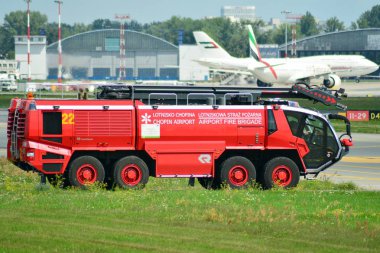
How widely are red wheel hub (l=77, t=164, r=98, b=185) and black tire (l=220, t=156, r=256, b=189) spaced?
3431 mm

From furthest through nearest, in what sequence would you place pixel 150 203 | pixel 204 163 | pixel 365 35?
pixel 365 35 < pixel 204 163 < pixel 150 203

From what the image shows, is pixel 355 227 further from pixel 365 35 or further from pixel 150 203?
pixel 365 35

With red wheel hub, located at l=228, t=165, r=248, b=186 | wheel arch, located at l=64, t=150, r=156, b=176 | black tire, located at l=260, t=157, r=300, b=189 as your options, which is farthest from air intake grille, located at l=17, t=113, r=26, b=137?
black tire, located at l=260, t=157, r=300, b=189

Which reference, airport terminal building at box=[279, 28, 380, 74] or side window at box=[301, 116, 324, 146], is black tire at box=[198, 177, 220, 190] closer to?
side window at box=[301, 116, 324, 146]

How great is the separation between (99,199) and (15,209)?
7.92 ft

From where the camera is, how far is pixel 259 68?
11694 cm

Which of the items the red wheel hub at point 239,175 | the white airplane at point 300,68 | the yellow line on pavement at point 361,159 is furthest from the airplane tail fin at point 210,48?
the red wheel hub at point 239,175

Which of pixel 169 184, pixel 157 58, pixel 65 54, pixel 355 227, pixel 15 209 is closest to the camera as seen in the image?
pixel 355 227

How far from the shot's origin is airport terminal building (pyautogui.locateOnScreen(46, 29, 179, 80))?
19075 centimetres

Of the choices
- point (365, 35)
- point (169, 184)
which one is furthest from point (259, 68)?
point (169, 184)

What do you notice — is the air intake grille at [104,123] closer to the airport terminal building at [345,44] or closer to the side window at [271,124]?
the side window at [271,124]

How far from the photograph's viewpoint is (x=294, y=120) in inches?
1072

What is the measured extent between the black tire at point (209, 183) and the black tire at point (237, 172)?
0.54 meters

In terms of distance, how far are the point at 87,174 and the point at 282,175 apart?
5288 millimetres
